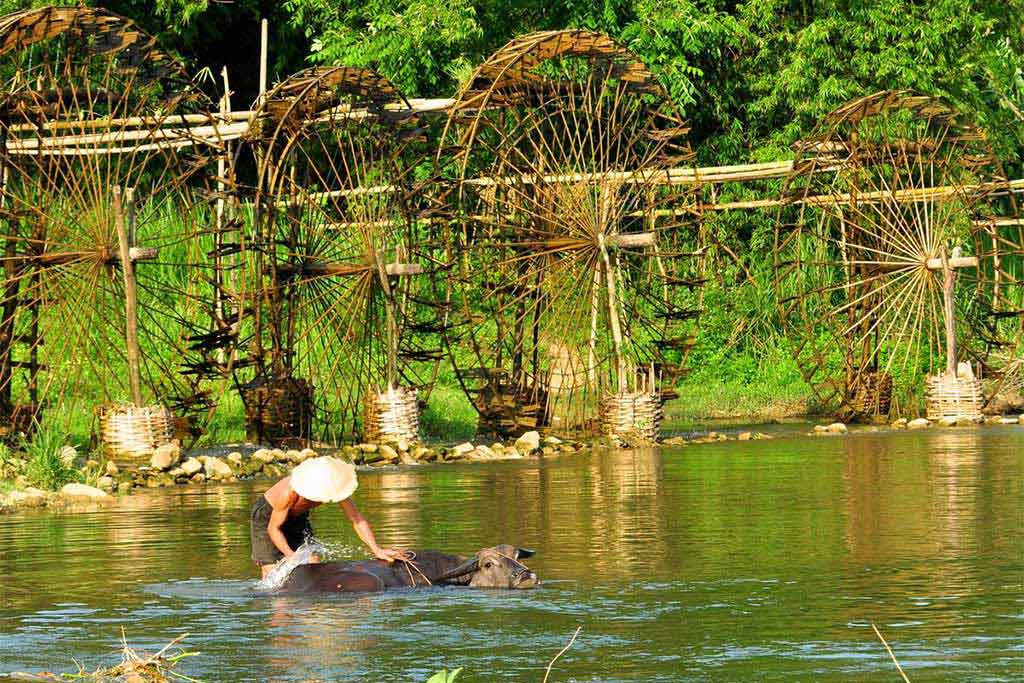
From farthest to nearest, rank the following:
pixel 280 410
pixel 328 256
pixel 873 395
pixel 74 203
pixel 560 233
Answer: pixel 873 395
pixel 560 233
pixel 328 256
pixel 280 410
pixel 74 203

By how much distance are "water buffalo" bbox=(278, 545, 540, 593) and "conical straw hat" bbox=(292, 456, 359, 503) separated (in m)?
0.44

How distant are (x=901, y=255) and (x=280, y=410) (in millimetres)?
8862

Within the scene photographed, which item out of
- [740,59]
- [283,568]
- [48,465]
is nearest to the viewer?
[283,568]

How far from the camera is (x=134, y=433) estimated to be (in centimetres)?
1933

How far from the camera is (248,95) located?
34500mm

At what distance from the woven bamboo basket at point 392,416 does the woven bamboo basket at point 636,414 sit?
8.09ft

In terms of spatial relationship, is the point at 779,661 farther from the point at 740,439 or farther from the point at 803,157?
the point at 803,157

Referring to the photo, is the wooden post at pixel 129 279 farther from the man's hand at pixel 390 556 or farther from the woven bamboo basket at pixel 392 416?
the man's hand at pixel 390 556

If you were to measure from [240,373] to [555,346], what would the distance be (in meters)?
4.41

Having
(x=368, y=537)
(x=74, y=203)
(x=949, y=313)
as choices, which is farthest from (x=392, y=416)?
Answer: (x=368, y=537)

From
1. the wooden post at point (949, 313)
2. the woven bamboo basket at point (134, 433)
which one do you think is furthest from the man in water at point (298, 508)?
the wooden post at point (949, 313)

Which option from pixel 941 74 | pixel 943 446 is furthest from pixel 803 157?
pixel 943 446

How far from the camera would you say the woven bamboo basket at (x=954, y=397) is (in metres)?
24.4

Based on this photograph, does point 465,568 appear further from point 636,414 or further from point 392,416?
point 636,414
